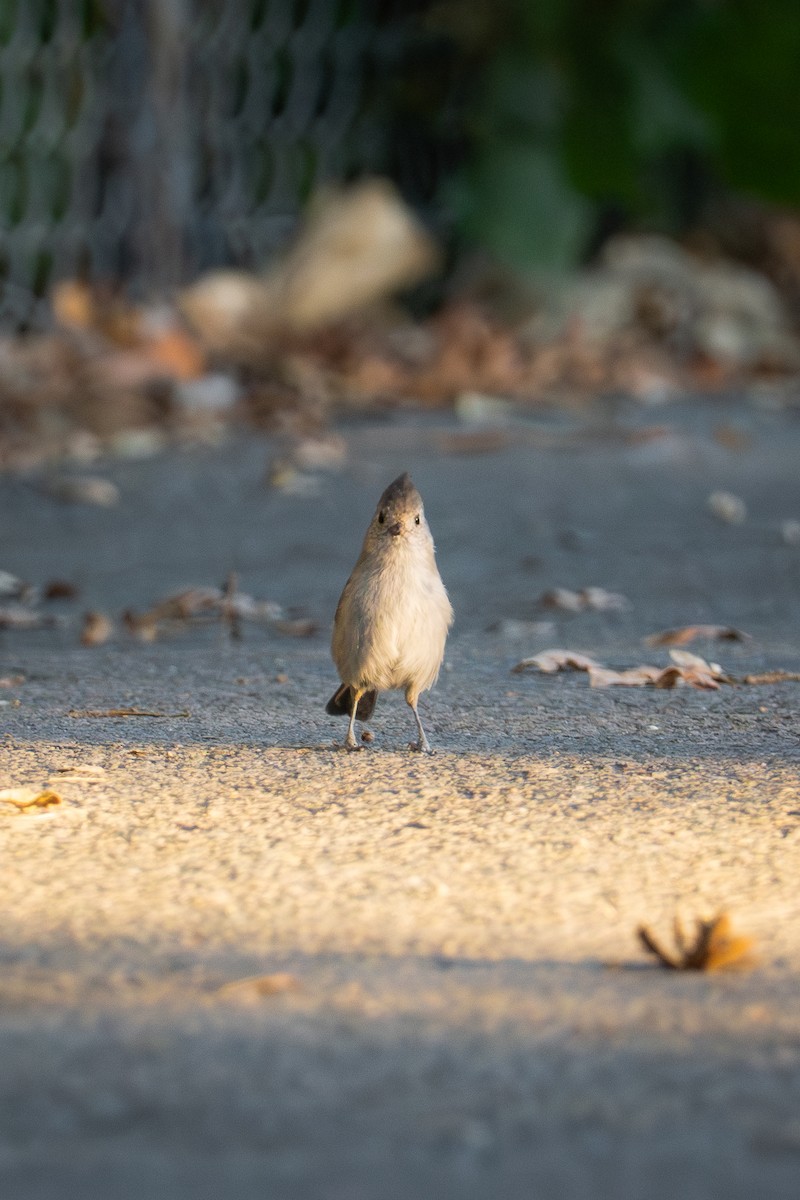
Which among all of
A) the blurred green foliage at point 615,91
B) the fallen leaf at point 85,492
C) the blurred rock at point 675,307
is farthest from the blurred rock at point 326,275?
the fallen leaf at point 85,492

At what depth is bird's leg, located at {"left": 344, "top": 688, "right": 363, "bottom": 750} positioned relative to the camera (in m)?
2.45

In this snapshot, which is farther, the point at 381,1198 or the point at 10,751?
the point at 10,751

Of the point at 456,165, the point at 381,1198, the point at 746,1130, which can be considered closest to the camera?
the point at 381,1198

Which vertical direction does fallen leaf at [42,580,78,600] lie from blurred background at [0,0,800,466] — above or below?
below

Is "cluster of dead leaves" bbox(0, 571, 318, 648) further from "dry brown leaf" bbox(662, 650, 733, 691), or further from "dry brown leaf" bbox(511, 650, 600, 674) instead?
"dry brown leaf" bbox(662, 650, 733, 691)

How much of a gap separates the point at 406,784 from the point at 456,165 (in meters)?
6.83

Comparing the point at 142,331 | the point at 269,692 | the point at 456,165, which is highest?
the point at 456,165

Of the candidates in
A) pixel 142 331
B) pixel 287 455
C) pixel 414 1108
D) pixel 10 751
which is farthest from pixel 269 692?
pixel 142 331

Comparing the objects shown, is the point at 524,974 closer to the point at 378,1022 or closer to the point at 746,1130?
the point at 378,1022

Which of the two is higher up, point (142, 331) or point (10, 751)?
point (142, 331)

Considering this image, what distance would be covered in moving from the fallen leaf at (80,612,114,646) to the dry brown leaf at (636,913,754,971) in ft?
6.71

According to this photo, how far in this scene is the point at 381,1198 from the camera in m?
1.20

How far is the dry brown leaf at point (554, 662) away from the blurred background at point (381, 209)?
2.60 metres

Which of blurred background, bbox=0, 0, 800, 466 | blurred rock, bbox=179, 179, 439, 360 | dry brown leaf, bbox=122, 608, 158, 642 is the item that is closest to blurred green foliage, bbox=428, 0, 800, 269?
blurred background, bbox=0, 0, 800, 466
